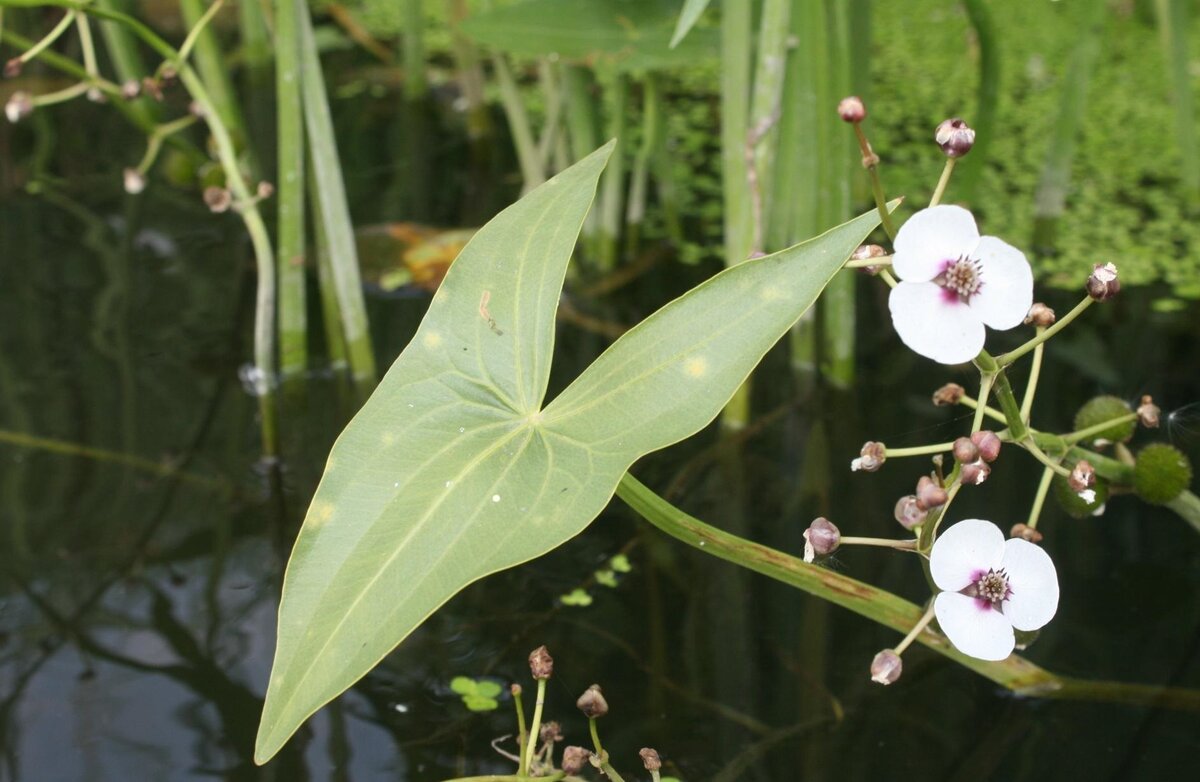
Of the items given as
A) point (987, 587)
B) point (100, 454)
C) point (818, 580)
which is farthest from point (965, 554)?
point (100, 454)

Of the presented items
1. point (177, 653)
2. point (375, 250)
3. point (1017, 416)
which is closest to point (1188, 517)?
point (1017, 416)

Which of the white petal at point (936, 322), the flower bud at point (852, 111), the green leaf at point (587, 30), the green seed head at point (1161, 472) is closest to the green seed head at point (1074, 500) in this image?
the green seed head at point (1161, 472)

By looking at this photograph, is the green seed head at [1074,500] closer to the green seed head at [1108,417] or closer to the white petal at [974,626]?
the green seed head at [1108,417]

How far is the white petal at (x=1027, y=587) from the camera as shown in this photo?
72 cm

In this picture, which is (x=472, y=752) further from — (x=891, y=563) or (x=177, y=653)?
(x=891, y=563)

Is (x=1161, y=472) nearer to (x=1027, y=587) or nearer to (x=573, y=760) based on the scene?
(x=1027, y=587)

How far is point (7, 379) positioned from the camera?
1.52 m

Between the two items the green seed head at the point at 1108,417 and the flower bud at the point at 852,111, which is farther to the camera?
the green seed head at the point at 1108,417

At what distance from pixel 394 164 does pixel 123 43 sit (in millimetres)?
580

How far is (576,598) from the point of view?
3.84 feet

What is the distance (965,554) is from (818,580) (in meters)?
0.13

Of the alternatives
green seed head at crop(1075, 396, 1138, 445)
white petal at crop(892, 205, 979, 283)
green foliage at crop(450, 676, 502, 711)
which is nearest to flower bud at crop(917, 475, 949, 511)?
white petal at crop(892, 205, 979, 283)

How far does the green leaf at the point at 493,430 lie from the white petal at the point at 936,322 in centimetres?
5

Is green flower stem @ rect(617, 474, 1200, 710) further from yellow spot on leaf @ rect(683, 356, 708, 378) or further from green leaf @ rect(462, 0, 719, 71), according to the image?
green leaf @ rect(462, 0, 719, 71)
